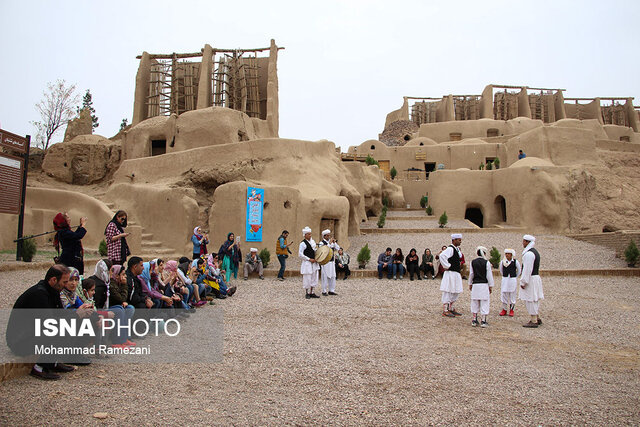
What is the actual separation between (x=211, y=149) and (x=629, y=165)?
Answer: 25.4 m

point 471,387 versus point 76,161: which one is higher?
point 76,161

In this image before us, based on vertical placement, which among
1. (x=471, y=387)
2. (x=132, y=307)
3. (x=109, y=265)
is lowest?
(x=471, y=387)

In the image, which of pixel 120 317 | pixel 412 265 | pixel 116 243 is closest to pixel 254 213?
pixel 412 265

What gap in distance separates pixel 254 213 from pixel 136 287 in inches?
366

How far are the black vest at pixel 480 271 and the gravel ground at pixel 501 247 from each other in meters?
7.48

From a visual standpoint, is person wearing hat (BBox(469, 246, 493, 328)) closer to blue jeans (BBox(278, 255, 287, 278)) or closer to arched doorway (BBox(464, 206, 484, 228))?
blue jeans (BBox(278, 255, 287, 278))

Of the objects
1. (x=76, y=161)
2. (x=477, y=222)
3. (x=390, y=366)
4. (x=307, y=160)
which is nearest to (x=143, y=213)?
(x=307, y=160)

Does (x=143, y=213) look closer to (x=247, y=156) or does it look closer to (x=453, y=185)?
(x=247, y=156)

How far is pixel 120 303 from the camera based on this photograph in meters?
6.74

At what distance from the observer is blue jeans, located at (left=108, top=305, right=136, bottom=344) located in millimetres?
6402

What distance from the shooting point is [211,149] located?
66.1ft

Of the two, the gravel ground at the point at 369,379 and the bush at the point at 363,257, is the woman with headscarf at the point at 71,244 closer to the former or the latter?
the gravel ground at the point at 369,379

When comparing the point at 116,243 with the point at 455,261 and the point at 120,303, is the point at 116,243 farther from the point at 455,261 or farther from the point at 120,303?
the point at 455,261

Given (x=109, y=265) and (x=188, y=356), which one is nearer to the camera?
(x=188, y=356)
